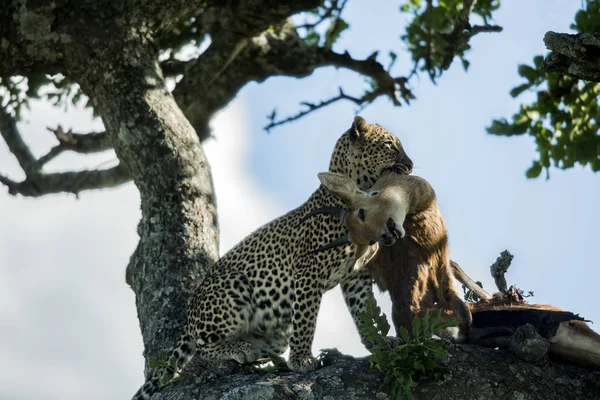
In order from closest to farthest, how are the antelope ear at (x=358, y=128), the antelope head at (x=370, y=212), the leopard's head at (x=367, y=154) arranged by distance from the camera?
the antelope head at (x=370, y=212), the leopard's head at (x=367, y=154), the antelope ear at (x=358, y=128)

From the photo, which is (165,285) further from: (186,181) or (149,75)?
(149,75)

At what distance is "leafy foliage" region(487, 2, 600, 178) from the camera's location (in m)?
12.3

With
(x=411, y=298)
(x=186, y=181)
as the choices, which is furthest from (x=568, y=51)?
(x=186, y=181)

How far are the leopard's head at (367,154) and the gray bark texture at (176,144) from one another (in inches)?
54.1

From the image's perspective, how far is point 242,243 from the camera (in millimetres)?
9828

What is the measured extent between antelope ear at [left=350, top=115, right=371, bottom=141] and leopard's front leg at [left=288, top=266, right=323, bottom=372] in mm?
1463

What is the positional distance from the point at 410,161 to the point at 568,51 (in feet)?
8.97

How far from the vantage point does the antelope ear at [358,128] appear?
386 inches

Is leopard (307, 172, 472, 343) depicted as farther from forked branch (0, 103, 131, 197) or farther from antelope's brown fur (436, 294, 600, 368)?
forked branch (0, 103, 131, 197)

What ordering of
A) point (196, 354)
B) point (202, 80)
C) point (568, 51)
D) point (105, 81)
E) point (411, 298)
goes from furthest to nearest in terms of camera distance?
point (202, 80) < point (105, 81) < point (196, 354) < point (411, 298) < point (568, 51)

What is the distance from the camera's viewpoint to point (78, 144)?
13.1 meters

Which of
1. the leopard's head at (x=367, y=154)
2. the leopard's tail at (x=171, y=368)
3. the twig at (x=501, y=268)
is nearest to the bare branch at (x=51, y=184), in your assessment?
the leopard's head at (x=367, y=154)

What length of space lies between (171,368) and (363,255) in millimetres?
2028

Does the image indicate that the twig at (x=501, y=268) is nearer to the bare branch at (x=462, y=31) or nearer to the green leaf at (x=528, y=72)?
the green leaf at (x=528, y=72)
